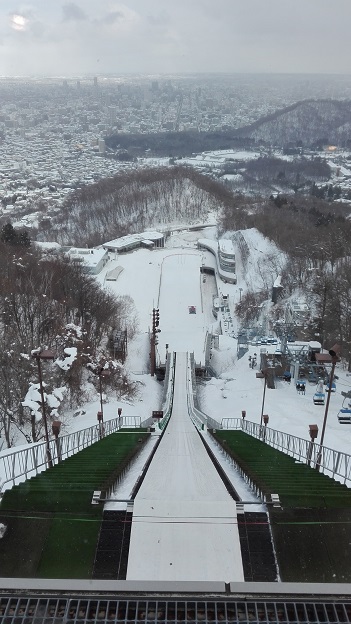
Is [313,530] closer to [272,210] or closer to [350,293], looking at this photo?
[350,293]

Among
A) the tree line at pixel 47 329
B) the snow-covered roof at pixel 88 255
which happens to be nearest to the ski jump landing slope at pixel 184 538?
the tree line at pixel 47 329

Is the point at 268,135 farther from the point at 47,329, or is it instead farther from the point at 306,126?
the point at 47,329

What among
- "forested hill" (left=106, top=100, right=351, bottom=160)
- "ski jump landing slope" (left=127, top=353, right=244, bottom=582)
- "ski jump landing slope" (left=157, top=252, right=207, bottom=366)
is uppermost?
"forested hill" (left=106, top=100, right=351, bottom=160)

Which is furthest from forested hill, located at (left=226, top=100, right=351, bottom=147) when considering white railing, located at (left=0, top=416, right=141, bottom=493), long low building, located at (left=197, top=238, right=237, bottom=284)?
white railing, located at (left=0, top=416, right=141, bottom=493)

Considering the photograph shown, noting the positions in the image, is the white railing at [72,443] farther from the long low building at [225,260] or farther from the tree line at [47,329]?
the long low building at [225,260]

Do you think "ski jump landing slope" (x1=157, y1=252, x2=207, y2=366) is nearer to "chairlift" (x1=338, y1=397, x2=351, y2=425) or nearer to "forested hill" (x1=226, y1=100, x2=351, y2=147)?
"chairlift" (x1=338, y1=397, x2=351, y2=425)

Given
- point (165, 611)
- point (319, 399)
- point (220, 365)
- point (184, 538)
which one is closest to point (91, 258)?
point (220, 365)

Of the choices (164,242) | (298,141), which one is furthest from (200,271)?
(298,141)

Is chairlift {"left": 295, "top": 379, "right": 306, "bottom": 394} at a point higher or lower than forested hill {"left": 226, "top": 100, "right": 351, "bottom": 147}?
lower
